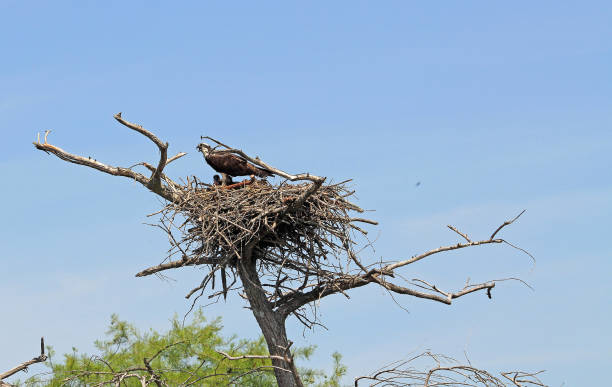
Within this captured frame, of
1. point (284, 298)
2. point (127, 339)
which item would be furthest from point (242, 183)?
point (127, 339)

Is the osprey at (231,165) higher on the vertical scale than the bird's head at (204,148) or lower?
lower

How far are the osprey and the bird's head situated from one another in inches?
4.5

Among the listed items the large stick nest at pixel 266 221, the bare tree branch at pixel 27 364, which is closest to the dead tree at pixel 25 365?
the bare tree branch at pixel 27 364

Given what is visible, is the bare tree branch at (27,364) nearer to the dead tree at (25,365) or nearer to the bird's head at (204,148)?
the dead tree at (25,365)

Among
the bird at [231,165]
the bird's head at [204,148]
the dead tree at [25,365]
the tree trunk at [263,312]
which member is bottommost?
the dead tree at [25,365]

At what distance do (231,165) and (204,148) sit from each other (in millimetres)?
607

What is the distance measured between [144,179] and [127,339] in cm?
846

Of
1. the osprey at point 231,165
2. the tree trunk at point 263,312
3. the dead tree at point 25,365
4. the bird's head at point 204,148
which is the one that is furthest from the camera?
the bird's head at point 204,148

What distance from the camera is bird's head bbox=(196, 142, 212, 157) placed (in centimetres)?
904

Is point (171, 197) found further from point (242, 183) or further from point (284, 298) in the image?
point (284, 298)

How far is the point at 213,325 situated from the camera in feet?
51.7

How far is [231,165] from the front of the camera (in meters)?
8.71

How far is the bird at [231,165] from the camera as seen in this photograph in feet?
28.5

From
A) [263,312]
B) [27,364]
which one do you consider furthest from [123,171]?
[27,364]
